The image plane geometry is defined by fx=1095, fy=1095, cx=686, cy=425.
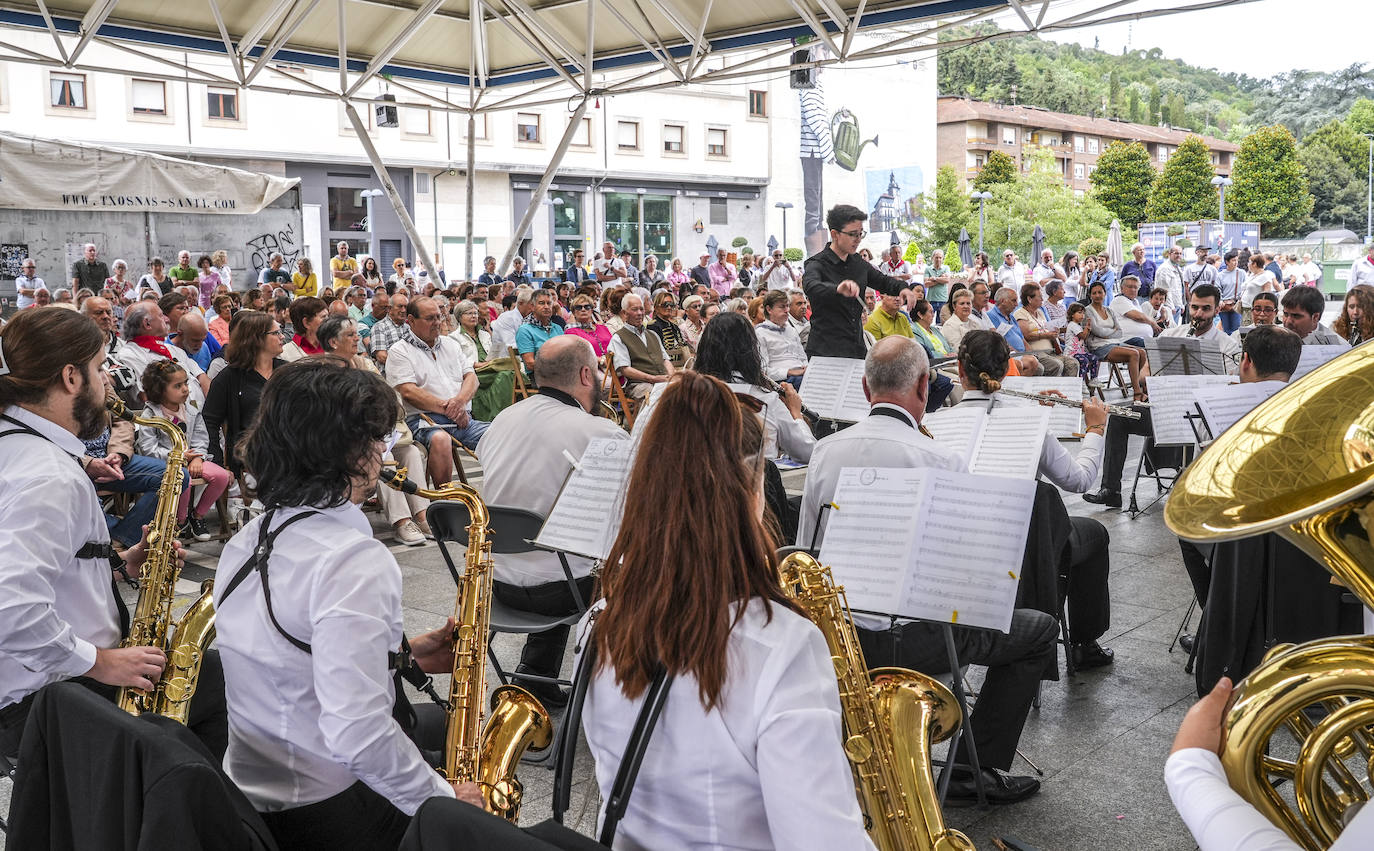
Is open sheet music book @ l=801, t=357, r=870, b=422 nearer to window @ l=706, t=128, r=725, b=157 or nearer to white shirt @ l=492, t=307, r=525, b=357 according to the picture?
white shirt @ l=492, t=307, r=525, b=357

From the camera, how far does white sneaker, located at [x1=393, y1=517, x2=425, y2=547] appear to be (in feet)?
21.3

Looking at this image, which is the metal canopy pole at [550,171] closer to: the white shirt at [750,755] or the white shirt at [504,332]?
the white shirt at [504,332]

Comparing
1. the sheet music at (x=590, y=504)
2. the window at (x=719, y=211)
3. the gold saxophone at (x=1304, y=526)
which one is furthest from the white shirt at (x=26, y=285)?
the window at (x=719, y=211)

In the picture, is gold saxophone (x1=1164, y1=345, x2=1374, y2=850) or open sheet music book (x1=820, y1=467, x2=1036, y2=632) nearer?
gold saxophone (x1=1164, y1=345, x2=1374, y2=850)

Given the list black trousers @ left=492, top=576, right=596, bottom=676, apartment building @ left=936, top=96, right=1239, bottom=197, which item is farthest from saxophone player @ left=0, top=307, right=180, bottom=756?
apartment building @ left=936, top=96, right=1239, bottom=197

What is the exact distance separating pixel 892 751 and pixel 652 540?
820mm

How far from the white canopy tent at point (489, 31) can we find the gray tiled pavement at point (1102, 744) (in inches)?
182

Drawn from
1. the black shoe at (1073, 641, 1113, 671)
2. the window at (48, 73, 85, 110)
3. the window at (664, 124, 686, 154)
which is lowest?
the black shoe at (1073, 641, 1113, 671)

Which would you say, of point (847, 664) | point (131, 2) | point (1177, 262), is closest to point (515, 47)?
point (131, 2)

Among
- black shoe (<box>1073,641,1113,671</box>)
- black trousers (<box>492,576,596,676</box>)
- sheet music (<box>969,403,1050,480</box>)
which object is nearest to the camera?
sheet music (<box>969,403,1050,480</box>)

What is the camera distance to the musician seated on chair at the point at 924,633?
3.20 meters

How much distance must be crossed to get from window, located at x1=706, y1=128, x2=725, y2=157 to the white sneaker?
30640mm

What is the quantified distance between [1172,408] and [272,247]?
15422 millimetres

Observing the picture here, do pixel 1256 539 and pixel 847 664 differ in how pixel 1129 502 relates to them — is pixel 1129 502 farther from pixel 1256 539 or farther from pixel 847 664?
pixel 847 664
